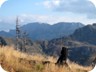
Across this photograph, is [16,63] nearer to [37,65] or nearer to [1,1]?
[37,65]

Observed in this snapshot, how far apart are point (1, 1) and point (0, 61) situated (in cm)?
303

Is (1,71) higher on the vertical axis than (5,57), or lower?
higher

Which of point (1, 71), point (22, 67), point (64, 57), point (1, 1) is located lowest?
point (64, 57)

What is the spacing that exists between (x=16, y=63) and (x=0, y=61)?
1.04 metres

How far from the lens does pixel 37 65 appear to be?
13.8 metres

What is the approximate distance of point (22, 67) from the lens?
12.9m

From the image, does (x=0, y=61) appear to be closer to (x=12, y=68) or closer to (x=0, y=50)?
(x=12, y=68)

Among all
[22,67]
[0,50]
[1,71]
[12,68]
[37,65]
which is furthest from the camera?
[0,50]

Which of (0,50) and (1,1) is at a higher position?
(1,1)

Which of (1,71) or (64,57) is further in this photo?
(64,57)

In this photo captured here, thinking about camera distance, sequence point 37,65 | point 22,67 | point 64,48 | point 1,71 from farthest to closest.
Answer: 1. point 64,48
2. point 37,65
3. point 22,67
4. point 1,71

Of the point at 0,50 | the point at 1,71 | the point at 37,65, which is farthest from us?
the point at 0,50

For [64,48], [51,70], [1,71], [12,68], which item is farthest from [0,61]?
[64,48]

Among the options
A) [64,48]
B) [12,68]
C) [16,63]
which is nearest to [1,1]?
[12,68]
